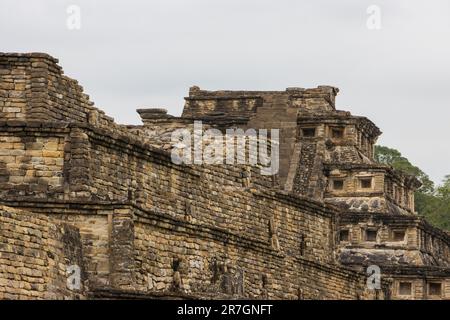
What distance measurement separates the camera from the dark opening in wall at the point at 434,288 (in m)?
101

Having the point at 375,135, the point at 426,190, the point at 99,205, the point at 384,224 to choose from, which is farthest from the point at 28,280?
the point at 426,190

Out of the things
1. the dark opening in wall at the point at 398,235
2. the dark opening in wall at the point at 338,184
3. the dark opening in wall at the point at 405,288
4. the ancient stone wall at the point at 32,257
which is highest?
the dark opening in wall at the point at 338,184

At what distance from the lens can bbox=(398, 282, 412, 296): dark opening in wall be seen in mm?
100562

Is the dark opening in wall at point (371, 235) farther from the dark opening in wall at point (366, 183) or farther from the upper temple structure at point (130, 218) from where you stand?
the upper temple structure at point (130, 218)

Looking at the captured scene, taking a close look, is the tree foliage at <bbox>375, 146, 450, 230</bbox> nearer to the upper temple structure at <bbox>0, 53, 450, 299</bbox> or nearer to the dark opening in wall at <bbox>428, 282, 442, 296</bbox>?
the dark opening in wall at <bbox>428, 282, 442, 296</bbox>

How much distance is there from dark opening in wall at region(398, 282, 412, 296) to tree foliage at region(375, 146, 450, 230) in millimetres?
43803

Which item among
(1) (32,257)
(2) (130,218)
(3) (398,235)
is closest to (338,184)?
(3) (398,235)

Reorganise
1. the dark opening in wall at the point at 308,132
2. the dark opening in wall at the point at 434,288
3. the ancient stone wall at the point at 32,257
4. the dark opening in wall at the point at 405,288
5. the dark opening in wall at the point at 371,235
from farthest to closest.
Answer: the dark opening in wall at the point at 308,132 → the dark opening in wall at the point at 371,235 → the dark opening in wall at the point at 434,288 → the dark opening in wall at the point at 405,288 → the ancient stone wall at the point at 32,257

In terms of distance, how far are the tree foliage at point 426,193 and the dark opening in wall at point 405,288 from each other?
43803 mm

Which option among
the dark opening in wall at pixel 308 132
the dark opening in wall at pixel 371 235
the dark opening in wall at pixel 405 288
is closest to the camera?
the dark opening in wall at pixel 405 288

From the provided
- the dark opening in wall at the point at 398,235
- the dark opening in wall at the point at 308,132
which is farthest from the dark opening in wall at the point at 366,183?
the dark opening in wall at the point at 308,132

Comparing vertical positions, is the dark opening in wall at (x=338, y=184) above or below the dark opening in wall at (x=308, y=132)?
below

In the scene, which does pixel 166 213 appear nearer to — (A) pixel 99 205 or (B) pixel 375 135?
(A) pixel 99 205

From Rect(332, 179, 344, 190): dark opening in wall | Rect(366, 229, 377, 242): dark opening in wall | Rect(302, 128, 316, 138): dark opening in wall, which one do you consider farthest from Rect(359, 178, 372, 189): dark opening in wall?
Rect(302, 128, 316, 138): dark opening in wall
